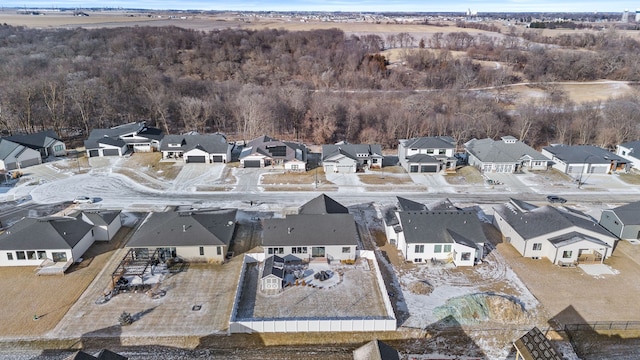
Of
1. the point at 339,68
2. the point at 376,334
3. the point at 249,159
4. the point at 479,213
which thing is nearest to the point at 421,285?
the point at 376,334

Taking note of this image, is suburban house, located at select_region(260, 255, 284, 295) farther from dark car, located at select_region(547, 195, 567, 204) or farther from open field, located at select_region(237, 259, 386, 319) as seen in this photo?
dark car, located at select_region(547, 195, 567, 204)

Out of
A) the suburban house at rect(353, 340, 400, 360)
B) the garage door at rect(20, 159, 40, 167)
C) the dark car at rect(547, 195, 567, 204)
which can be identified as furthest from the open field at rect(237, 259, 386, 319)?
the garage door at rect(20, 159, 40, 167)

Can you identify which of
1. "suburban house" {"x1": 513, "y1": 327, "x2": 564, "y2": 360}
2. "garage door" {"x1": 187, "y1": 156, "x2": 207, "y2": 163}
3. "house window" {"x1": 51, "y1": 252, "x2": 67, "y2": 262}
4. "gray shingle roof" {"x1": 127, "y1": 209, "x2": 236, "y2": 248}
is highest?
"suburban house" {"x1": 513, "y1": 327, "x2": 564, "y2": 360}

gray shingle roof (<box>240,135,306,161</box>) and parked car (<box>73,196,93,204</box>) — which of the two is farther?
gray shingle roof (<box>240,135,306,161</box>)

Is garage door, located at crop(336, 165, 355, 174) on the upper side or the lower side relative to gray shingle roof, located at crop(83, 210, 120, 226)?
lower

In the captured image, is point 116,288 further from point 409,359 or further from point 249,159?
point 249,159

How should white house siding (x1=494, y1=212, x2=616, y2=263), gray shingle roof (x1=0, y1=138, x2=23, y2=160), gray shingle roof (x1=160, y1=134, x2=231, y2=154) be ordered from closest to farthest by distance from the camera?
white house siding (x1=494, y1=212, x2=616, y2=263), gray shingle roof (x1=0, y1=138, x2=23, y2=160), gray shingle roof (x1=160, y1=134, x2=231, y2=154)

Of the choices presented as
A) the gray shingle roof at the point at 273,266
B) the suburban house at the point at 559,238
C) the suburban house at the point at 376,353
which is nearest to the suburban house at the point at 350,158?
the suburban house at the point at 559,238
